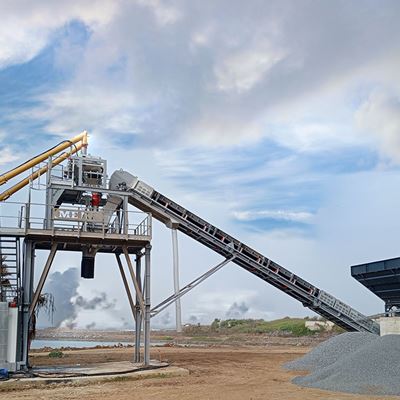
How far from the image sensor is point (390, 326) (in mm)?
26719

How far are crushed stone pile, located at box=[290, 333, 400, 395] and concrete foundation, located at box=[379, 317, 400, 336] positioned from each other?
2697 mm

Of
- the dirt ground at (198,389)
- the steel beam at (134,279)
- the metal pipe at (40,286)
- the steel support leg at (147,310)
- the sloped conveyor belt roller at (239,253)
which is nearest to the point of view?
the dirt ground at (198,389)

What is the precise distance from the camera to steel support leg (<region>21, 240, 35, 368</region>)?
75.8 ft

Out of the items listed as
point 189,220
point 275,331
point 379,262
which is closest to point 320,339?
point 275,331

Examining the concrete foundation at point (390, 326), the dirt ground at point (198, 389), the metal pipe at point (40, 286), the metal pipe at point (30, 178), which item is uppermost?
the metal pipe at point (30, 178)

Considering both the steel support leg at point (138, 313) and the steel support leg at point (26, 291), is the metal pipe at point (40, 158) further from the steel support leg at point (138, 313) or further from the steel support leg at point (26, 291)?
the steel support leg at point (138, 313)

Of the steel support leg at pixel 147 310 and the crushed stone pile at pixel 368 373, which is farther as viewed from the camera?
the steel support leg at pixel 147 310

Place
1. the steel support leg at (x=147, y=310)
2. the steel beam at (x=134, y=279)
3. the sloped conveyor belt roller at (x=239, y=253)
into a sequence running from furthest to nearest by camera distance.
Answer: the sloped conveyor belt roller at (x=239, y=253) < the steel beam at (x=134, y=279) < the steel support leg at (x=147, y=310)

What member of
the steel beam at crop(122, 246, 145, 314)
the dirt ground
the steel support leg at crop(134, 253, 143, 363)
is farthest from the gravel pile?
the steel beam at crop(122, 246, 145, 314)

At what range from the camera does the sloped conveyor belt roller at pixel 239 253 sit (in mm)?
26188

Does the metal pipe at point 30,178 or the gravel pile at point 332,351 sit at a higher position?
the metal pipe at point 30,178

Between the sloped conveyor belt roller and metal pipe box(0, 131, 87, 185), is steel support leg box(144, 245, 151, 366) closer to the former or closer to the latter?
the sloped conveyor belt roller

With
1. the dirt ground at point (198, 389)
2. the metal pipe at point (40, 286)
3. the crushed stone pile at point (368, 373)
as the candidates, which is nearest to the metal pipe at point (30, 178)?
the metal pipe at point (40, 286)

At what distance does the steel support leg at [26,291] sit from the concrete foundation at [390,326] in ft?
53.6
